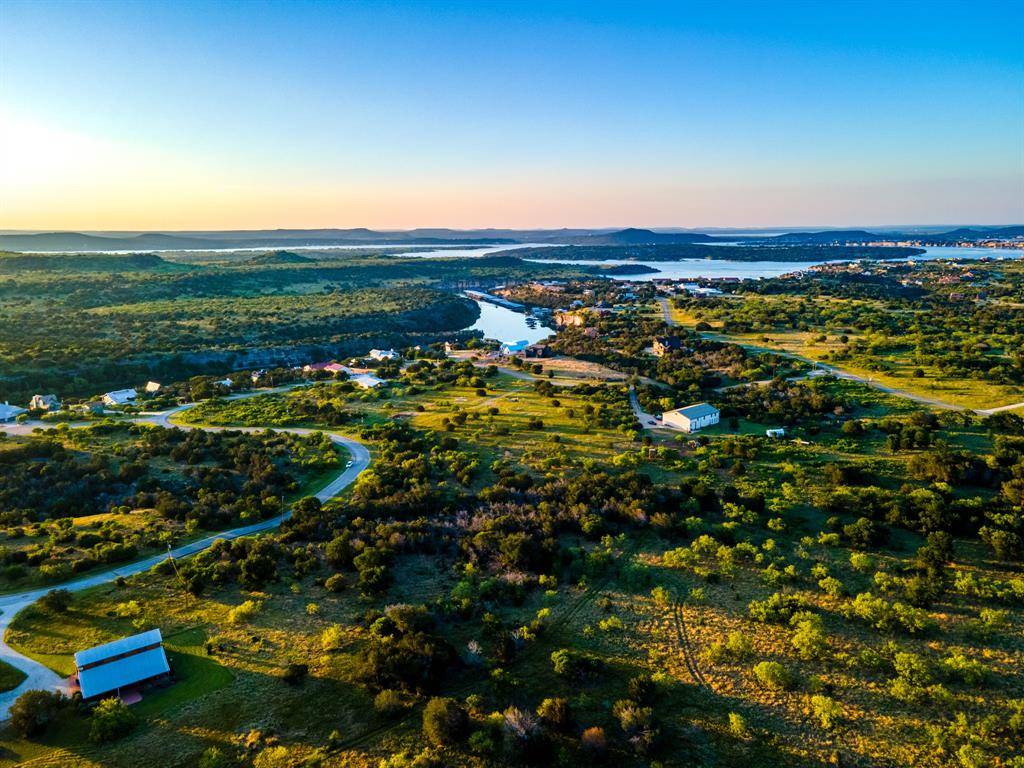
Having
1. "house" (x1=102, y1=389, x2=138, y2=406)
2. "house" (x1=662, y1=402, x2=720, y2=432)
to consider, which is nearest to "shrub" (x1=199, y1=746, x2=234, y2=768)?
"house" (x1=662, y1=402, x2=720, y2=432)

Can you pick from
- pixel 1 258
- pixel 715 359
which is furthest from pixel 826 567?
pixel 1 258

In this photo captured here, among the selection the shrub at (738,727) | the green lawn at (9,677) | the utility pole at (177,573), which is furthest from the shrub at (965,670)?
the green lawn at (9,677)

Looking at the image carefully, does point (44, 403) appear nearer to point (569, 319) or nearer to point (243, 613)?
point (243, 613)

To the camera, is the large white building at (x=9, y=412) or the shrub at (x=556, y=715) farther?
the large white building at (x=9, y=412)

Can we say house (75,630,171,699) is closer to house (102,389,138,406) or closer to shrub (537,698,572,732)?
shrub (537,698,572,732)

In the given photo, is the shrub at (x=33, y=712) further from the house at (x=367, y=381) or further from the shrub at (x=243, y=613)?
the house at (x=367, y=381)

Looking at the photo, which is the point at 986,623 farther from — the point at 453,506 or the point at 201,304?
the point at 201,304
